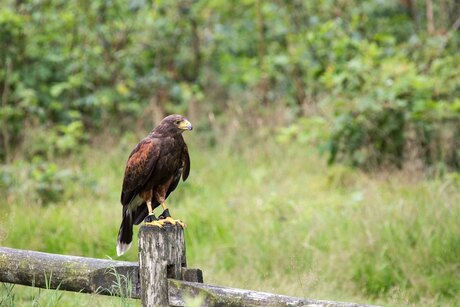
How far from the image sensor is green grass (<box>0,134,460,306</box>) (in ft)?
18.1

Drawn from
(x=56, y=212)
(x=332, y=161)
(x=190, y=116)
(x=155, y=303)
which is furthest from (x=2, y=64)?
(x=155, y=303)

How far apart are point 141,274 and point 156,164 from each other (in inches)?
39.9

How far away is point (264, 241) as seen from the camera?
6.25 m

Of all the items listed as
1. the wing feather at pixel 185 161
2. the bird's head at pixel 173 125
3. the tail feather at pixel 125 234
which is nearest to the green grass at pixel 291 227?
the tail feather at pixel 125 234

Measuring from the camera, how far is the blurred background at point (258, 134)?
19.2 ft

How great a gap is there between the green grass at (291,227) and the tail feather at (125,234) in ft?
1.12

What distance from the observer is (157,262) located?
11.6ft

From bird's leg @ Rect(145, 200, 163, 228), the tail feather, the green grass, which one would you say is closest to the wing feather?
bird's leg @ Rect(145, 200, 163, 228)

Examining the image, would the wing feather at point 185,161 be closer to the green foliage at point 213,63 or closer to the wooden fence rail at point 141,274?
the wooden fence rail at point 141,274

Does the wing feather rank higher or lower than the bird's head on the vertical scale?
lower

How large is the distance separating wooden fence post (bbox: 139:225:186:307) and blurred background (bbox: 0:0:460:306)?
8.5 inches

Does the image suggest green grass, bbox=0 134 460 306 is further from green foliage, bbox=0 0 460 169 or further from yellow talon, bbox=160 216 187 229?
green foliage, bbox=0 0 460 169

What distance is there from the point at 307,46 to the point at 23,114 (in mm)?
3779

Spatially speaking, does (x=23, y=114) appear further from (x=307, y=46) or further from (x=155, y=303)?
(x=155, y=303)
